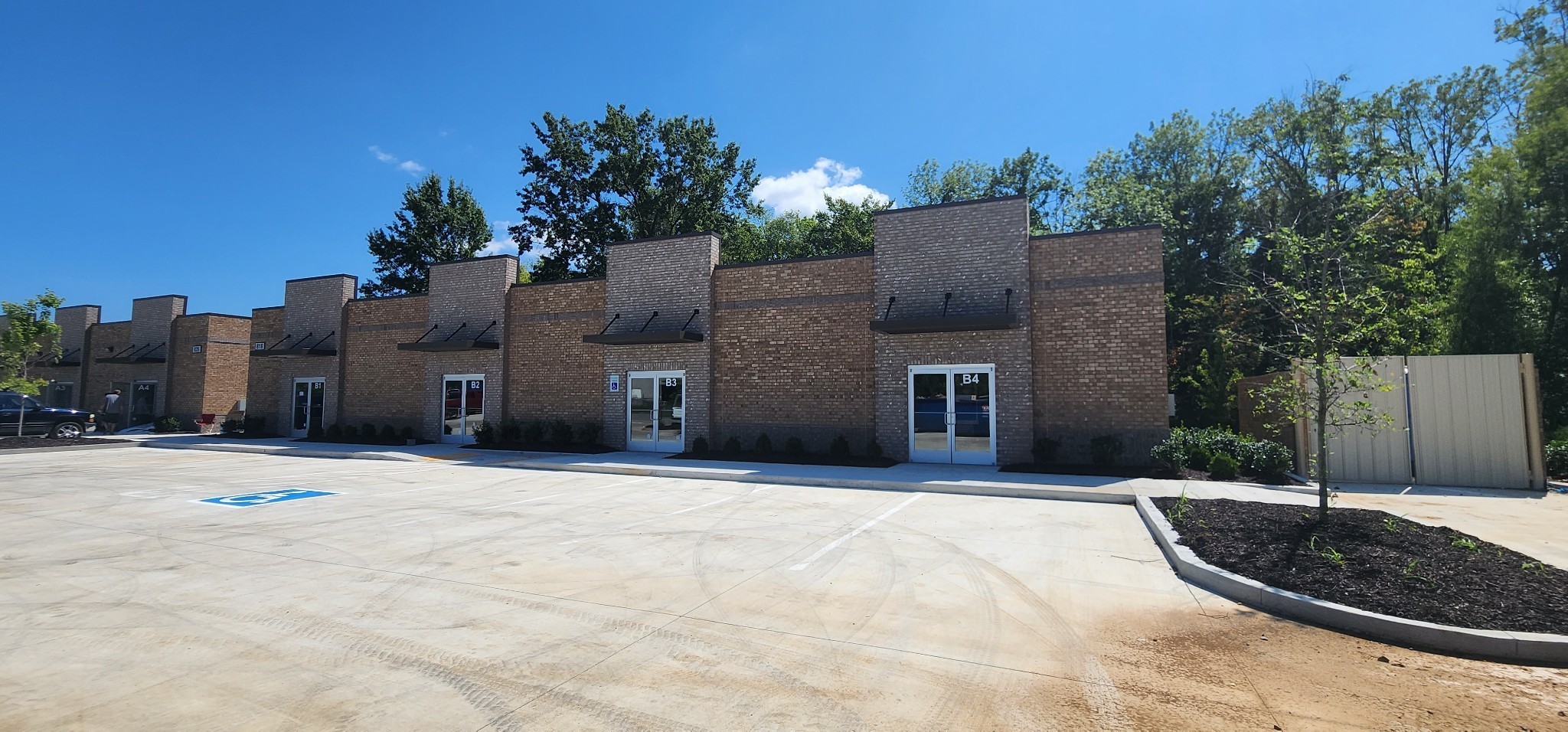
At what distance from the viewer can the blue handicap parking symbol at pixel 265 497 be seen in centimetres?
1107

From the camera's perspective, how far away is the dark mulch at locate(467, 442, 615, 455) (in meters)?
19.8

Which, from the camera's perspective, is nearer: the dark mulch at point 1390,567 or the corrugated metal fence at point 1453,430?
the dark mulch at point 1390,567

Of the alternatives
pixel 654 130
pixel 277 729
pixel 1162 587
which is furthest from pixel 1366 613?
pixel 654 130

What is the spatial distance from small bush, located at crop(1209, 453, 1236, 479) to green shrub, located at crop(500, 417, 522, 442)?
18.3 m

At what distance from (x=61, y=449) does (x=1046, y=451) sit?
28984 millimetres

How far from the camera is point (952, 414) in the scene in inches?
643

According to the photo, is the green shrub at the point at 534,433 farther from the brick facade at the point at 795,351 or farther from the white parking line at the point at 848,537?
the white parking line at the point at 848,537

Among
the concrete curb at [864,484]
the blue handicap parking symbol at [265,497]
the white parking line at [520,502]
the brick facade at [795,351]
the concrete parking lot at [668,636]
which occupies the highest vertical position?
the brick facade at [795,351]

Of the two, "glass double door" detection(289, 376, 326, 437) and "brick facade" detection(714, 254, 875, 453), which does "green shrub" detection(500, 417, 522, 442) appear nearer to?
"brick facade" detection(714, 254, 875, 453)

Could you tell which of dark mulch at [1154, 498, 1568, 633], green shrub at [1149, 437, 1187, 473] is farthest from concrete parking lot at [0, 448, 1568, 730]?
green shrub at [1149, 437, 1187, 473]

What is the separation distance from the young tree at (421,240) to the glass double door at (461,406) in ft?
79.4

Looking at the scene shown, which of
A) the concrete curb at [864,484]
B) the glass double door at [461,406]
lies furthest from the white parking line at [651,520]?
the glass double door at [461,406]

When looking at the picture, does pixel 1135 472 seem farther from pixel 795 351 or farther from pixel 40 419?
pixel 40 419

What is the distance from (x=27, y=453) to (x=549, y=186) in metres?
24.9
